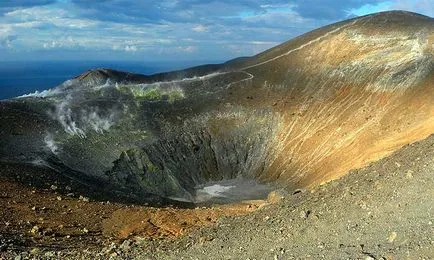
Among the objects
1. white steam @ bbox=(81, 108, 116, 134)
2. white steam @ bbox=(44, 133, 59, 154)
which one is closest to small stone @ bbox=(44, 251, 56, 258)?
white steam @ bbox=(44, 133, 59, 154)

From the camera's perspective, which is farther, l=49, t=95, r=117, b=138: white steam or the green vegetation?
the green vegetation

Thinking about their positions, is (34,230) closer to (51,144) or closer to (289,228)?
(289,228)

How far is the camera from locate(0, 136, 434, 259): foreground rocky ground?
40.4 feet

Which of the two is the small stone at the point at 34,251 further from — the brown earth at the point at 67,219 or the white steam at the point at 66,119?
the white steam at the point at 66,119

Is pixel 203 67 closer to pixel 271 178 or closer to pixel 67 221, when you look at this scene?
pixel 271 178

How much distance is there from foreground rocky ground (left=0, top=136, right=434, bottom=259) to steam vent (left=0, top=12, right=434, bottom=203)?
1210 centimetres

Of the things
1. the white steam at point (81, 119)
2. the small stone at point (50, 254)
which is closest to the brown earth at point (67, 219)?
the small stone at point (50, 254)

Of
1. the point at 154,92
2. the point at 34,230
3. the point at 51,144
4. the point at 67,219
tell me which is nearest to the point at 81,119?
the point at 51,144

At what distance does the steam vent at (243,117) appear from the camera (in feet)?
122

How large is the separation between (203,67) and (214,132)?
14.6m

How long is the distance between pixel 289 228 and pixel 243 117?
118 ft

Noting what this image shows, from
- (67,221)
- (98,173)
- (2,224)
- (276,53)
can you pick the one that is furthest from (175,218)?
(276,53)

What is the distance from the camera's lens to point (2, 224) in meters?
16.6

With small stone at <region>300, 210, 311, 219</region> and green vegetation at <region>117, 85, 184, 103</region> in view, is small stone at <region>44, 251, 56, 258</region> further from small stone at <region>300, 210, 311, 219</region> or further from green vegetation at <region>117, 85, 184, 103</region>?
green vegetation at <region>117, 85, 184, 103</region>
